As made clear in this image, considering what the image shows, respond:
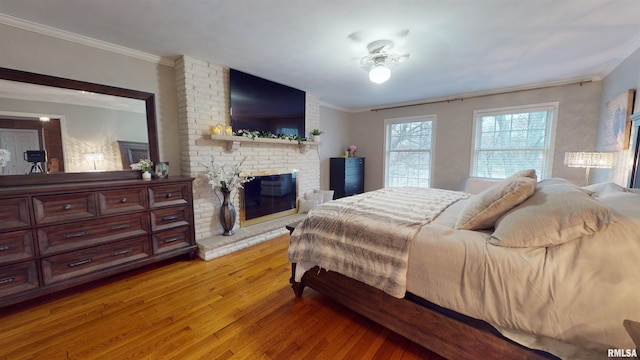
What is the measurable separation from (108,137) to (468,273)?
3394 millimetres

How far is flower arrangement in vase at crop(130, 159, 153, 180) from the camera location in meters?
2.58

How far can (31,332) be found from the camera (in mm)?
1654

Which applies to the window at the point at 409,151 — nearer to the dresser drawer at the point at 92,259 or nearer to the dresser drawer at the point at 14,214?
the dresser drawer at the point at 92,259

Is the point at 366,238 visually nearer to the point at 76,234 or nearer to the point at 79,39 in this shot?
the point at 76,234

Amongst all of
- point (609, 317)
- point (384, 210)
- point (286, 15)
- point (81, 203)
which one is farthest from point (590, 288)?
point (81, 203)

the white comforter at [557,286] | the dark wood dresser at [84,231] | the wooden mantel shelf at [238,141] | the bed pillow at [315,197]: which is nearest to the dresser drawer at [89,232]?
the dark wood dresser at [84,231]

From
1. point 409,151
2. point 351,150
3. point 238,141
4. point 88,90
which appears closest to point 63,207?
point 88,90

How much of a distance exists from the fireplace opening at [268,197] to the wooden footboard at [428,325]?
2.05 m

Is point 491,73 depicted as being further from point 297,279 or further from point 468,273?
point 297,279

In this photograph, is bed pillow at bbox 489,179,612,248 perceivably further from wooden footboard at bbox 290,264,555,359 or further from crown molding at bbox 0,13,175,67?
crown molding at bbox 0,13,175,67


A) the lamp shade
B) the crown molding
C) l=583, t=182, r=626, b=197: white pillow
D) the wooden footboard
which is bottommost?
the wooden footboard

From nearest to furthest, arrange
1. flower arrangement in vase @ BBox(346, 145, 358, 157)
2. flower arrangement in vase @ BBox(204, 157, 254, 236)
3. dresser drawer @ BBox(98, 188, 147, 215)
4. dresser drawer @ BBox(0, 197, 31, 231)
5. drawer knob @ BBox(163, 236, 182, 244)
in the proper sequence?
dresser drawer @ BBox(0, 197, 31, 231) → dresser drawer @ BBox(98, 188, 147, 215) → drawer knob @ BBox(163, 236, 182, 244) → flower arrangement in vase @ BBox(204, 157, 254, 236) → flower arrangement in vase @ BBox(346, 145, 358, 157)

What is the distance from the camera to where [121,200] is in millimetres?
2273

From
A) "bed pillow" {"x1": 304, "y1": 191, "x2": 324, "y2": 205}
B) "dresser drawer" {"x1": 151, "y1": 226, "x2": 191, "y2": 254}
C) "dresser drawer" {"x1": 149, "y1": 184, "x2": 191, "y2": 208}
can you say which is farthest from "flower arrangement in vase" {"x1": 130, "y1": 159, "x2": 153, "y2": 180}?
"bed pillow" {"x1": 304, "y1": 191, "x2": 324, "y2": 205}
